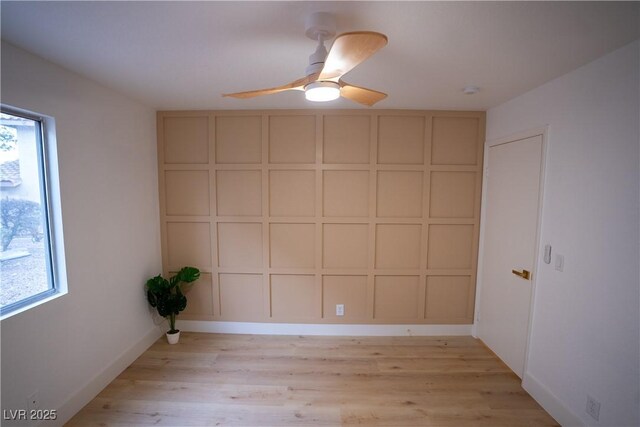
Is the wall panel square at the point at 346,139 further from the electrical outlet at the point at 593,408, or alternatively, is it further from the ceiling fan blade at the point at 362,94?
the electrical outlet at the point at 593,408

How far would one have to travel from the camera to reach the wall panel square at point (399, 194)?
9.48 ft

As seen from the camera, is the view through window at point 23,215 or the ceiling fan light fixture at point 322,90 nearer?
the ceiling fan light fixture at point 322,90

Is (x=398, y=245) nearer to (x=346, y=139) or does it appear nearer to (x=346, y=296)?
(x=346, y=296)

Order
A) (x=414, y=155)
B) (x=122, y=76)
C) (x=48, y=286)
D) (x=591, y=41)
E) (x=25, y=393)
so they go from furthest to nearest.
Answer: (x=414, y=155)
(x=122, y=76)
(x=48, y=286)
(x=25, y=393)
(x=591, y=41)

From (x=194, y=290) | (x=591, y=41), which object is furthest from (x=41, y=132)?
(x=591, y=41)

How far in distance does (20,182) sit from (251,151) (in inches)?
68.4

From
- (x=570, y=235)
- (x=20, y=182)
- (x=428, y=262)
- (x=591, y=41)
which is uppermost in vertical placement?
(x=591, y=41)

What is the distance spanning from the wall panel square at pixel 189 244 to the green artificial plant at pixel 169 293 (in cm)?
16

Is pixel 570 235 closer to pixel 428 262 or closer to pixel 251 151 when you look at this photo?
pixel 428 262

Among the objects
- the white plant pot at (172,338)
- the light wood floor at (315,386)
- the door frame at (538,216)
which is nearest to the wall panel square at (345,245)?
the light wood floor at (315,386)

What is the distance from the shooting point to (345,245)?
296cm

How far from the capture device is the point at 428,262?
9.72 feet

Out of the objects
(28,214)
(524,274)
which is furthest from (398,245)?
(28,214)

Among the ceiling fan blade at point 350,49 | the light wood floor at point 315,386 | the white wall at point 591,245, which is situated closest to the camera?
the ceiling fan blade at point 350,49
